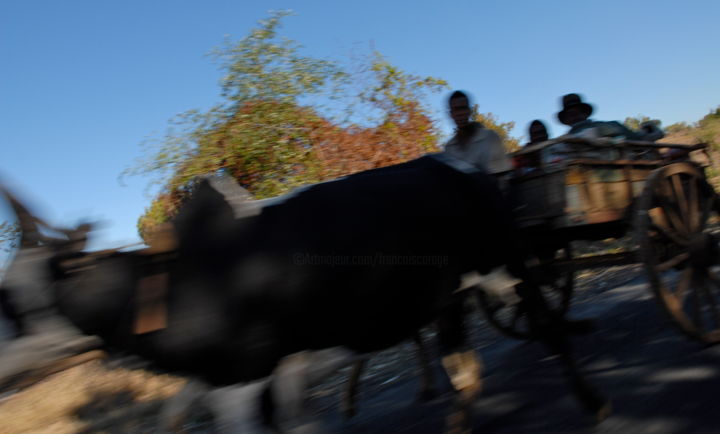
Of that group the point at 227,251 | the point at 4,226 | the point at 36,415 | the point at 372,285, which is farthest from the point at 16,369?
the point at 36,415

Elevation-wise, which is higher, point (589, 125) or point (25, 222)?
point (589, 125)

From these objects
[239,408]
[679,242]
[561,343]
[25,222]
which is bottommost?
[561,343]

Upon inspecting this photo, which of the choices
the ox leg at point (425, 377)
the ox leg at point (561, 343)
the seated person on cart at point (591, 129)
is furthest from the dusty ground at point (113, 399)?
the seated person on cart at point (591, 129)

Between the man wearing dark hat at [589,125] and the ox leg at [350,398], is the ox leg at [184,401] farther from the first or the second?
the man wearing dark hat at [589,125]

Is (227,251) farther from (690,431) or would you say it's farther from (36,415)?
(36,415)

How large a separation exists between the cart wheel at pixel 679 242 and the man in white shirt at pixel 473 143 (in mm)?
989

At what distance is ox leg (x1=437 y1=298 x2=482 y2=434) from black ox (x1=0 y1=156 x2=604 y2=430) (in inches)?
18.3

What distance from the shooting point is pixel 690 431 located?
107 inches

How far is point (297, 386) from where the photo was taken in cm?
254

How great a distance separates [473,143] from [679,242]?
63.5 inches

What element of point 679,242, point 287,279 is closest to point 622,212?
point 679,242

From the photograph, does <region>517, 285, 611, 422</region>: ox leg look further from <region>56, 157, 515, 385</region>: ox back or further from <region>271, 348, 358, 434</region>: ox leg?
<region>271, 348, 358, 434</region>: ox leg

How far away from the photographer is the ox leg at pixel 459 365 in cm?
341

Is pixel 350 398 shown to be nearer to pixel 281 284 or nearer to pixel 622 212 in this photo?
pixel 281 284
